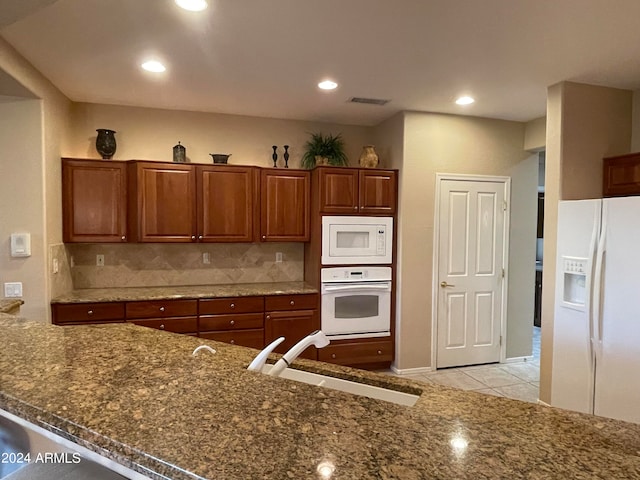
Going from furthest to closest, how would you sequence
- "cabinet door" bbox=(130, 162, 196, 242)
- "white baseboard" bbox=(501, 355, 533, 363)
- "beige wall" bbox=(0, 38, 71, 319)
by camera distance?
"white baseboard" bbox=(501, 355, 533, 363) < "cabinet door" bbox=(130, 162, 196, 242) < "beige wall" bbox=(0, 38, 71, 319)

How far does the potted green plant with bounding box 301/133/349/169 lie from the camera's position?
13.6 feet

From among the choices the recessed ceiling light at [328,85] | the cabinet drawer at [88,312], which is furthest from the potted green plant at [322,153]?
the cabinet drawer at [88,312]

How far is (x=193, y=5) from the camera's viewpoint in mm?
2012

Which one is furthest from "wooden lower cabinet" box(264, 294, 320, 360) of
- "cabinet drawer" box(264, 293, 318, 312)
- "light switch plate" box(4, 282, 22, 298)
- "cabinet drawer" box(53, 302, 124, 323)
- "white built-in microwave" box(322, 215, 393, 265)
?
"light switch plate" box(4, 282, 22, 298)

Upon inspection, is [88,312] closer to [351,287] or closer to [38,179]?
[38,179]

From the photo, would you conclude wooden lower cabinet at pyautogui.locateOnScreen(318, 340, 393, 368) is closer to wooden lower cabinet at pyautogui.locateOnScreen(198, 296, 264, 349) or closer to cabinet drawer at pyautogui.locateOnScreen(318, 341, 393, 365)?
cabinet drawer at pyautogui.locateOnScreen(318, 341, 393, 365)

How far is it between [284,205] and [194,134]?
118 cm

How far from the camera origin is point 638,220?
2.44 m

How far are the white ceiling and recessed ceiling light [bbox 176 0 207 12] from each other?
0.04 m

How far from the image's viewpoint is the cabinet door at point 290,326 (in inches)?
147

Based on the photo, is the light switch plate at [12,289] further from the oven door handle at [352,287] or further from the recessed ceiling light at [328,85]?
the recessed ceiling light at [328,85]

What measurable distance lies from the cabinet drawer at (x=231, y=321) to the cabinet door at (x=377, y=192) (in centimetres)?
146

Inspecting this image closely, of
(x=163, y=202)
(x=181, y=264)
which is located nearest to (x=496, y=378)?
(x=181, y=264)

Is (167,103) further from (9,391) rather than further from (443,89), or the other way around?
(9,391)
